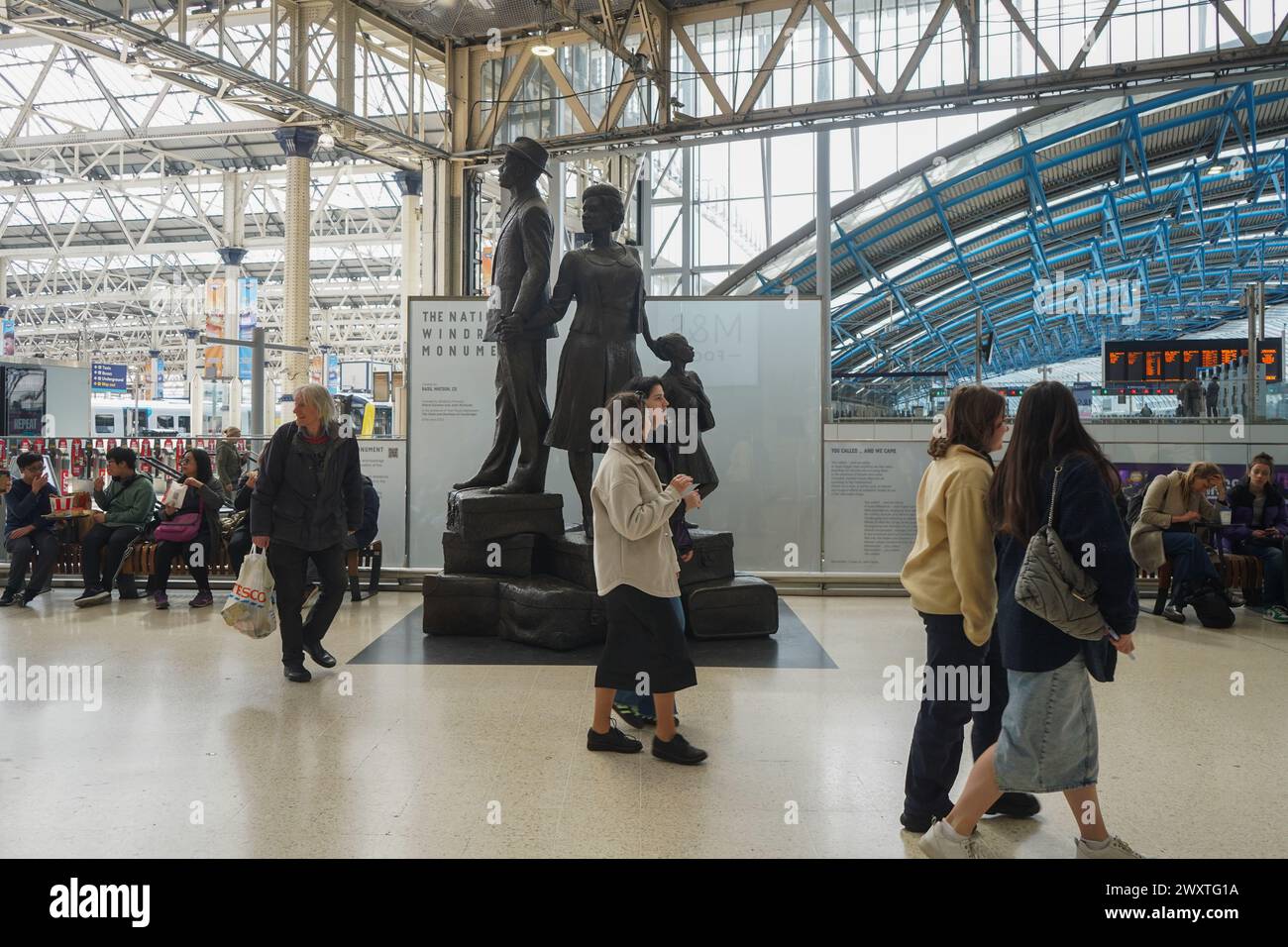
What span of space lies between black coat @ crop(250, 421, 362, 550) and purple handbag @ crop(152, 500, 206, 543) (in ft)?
10.3

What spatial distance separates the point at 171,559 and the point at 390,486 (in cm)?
206

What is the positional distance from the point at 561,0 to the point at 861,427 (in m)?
6.64

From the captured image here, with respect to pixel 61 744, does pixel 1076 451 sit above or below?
above

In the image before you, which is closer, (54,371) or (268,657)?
(268,657)

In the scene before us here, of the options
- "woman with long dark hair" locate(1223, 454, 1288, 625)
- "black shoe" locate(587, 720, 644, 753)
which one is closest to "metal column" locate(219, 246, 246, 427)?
"black shoe" locate(587, 720, 644, 753)

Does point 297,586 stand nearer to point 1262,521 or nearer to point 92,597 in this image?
point 92,597

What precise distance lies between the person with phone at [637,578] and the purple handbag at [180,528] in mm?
5467

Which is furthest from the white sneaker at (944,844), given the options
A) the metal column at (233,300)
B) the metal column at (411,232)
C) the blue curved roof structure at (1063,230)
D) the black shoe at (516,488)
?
the metal column at (233,300)

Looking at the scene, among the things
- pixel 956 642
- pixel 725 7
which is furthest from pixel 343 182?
pixel 956 642

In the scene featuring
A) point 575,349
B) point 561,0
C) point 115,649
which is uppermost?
point 561,0

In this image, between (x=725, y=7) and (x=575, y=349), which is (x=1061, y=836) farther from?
(x=725, y=7)

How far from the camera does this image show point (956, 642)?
3.04 metres

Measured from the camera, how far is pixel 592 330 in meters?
6.49

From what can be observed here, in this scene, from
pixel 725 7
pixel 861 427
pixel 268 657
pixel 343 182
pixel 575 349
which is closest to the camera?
pixel 268 657
